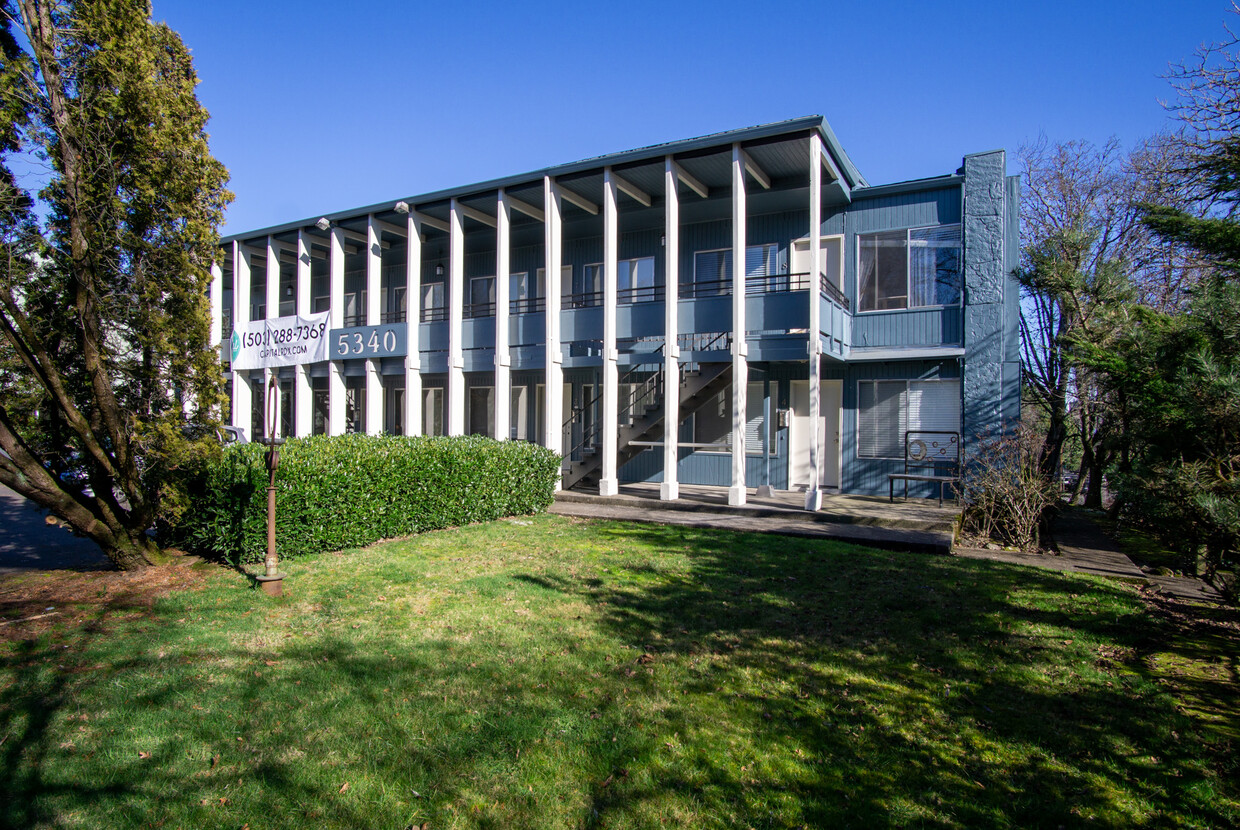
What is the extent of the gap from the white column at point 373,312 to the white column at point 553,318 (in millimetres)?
4919

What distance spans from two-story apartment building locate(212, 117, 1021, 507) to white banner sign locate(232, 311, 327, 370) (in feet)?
1.19

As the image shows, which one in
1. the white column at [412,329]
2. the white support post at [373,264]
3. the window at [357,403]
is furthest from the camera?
the window at [357,403]

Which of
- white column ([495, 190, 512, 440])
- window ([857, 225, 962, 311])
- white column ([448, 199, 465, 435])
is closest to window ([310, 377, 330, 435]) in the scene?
white column ([448, 199, 465, 435])

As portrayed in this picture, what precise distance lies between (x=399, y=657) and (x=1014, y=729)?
14.3 feet

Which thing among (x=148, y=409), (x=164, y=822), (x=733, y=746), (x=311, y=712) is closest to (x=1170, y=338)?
(x=733, y=746)

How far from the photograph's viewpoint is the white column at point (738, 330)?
12.8 meters

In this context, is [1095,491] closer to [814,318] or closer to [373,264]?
[814,318]

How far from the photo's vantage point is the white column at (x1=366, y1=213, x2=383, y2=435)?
17438mm

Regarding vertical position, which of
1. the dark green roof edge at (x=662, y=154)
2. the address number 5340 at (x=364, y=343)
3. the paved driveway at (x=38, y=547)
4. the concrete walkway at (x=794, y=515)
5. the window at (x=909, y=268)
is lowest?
the paved driveway at (x=38, y=547)

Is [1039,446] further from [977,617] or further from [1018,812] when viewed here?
[1018,812]

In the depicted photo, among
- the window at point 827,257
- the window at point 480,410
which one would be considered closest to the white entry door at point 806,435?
the window at point 827,257

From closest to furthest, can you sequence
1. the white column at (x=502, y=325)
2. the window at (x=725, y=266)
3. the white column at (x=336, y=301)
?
the white column at (x=502, y=325), the window at (x=725, y=266), the white column at (x=336, y=301)

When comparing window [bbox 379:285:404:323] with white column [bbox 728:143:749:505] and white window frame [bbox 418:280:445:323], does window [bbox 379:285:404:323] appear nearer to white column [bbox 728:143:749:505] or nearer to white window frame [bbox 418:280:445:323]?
white window frame [bbox 418:280:445:323]

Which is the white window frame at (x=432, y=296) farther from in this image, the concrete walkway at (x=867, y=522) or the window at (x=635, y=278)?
the concrete walkway at (x=867, y=522)
